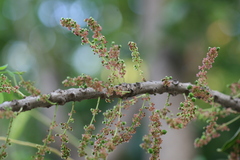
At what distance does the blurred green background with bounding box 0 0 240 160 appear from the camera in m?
2.95

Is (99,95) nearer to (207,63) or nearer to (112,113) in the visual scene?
(112,113)

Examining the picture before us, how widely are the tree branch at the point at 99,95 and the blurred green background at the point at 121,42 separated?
77cm

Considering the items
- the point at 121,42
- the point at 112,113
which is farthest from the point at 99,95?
the point at 121,42

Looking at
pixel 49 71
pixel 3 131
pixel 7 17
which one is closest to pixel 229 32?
pixel 3 131

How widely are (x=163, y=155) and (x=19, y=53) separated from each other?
372 centimetres

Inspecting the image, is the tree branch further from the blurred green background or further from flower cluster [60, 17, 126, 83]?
the blurred green background

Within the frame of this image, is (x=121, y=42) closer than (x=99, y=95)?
No

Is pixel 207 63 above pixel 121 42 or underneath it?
underneath

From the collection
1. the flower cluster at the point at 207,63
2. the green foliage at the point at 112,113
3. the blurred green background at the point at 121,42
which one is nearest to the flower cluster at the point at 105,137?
the green foliage at the point at 112,113

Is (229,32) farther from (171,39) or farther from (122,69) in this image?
(122,69)

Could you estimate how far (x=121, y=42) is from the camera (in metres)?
5.62

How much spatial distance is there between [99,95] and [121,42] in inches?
201

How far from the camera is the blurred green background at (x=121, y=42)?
295 centimetres

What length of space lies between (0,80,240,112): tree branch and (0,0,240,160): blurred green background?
77 cm
